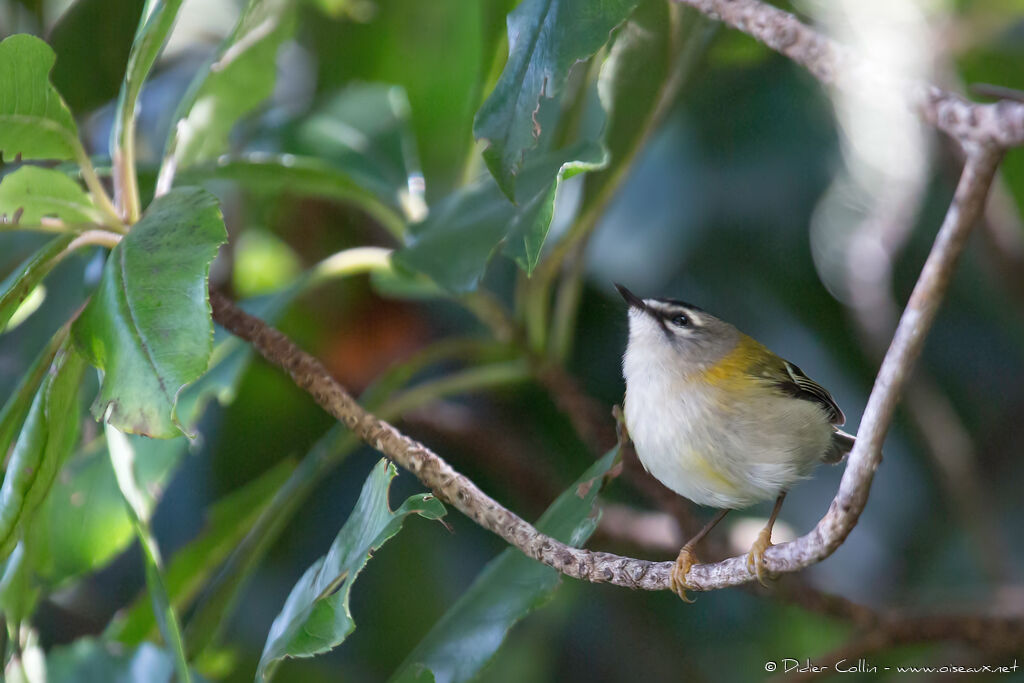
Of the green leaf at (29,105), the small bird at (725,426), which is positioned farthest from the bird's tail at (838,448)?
the green leaf at (29,105)

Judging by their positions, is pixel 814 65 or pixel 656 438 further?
pixel 656 438

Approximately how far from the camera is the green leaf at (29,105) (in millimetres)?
883

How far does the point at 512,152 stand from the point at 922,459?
4.43 feet

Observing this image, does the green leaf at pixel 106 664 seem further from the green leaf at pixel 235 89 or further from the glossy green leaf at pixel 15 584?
the green leaf at pixel 235 89

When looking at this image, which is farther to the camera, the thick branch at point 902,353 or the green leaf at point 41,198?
the green leaf at point 41,198

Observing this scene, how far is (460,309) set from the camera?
1908 millimetres

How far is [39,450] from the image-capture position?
833 mm

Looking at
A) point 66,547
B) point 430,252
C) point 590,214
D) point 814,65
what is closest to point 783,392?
point 590,214

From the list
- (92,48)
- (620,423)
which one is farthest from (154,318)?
(92,48)

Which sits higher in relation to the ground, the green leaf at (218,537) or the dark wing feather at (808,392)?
the dark wing feather at (808,392)

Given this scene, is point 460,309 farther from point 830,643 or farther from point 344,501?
point 830,643

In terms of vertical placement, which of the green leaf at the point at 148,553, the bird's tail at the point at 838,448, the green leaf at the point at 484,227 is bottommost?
the green leaf at the point at 148,553

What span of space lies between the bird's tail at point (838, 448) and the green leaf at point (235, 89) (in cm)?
93

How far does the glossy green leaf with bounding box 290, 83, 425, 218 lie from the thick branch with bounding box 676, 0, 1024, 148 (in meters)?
0.77
